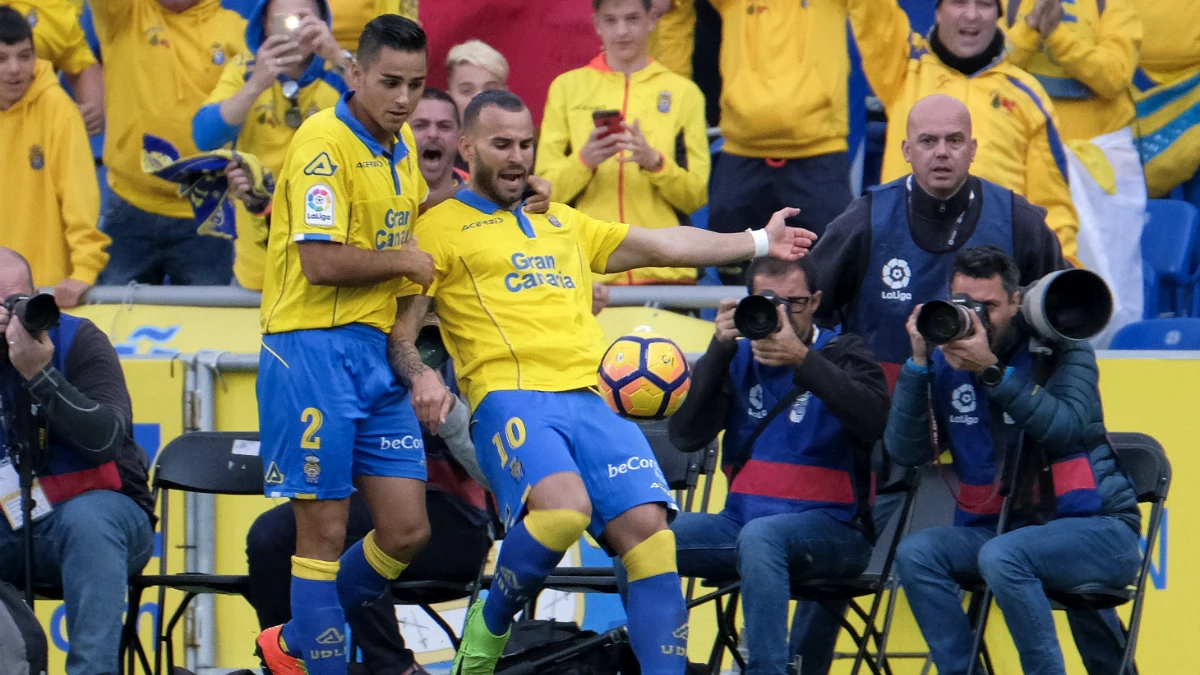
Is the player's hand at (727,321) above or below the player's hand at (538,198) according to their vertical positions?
below

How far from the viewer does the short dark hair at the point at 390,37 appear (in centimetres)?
525

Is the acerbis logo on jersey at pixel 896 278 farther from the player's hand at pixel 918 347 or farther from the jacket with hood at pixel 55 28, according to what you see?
the jacket with hood at pixel 55 28

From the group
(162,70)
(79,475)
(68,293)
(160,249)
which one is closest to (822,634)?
(79,475)

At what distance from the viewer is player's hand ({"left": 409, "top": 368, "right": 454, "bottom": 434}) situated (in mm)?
5117

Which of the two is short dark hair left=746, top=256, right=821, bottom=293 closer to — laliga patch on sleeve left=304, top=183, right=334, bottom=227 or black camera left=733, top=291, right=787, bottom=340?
black camera left=733, top=291, right=787, bottom=340

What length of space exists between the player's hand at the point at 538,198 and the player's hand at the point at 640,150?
1.84 metres

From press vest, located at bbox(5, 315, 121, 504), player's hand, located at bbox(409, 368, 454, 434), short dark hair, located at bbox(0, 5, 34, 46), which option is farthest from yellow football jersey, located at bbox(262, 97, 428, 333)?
short dark hair, located at bbox(0, 5, 34, 46)

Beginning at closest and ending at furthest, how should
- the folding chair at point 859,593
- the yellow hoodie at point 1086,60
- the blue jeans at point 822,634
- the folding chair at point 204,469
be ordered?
the folding chair at point 859,593
the blue jeans at point 822,634
the folding chair at point 204,469
the yellow hoodie at point 1086,60

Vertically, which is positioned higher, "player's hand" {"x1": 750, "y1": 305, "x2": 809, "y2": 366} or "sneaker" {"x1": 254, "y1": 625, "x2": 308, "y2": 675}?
"player's hand" {"x1": 750, "y1": 305, "x2": 809, "y2": 366}

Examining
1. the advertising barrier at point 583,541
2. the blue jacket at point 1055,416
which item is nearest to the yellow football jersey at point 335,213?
the advertising barrier at point 583,541

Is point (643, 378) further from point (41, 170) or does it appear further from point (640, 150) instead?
point (41, 170)

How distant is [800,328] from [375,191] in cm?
154

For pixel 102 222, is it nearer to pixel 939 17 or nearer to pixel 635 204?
pixel 635 204

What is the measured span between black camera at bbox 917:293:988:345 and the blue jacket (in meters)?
0.19
